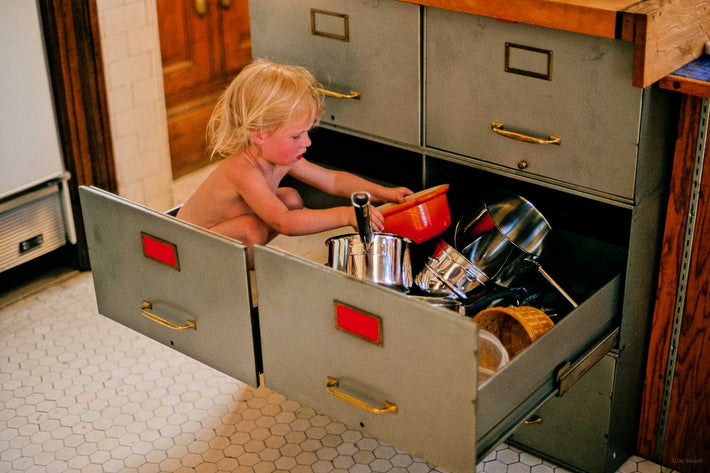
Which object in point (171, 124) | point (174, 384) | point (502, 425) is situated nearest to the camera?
point (502, 425)

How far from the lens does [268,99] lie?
6.14 ft

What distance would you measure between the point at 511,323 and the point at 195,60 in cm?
216

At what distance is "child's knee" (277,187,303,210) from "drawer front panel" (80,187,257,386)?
0.46 m

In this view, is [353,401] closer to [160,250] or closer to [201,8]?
[160,250]

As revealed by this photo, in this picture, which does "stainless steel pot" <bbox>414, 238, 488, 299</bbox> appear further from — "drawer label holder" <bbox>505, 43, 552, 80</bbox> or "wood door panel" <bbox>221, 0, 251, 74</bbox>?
"wood door panel" <bbox>221, 0, 251, 74</bbox>

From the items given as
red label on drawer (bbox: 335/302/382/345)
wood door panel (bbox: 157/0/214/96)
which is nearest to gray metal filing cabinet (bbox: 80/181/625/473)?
red label on drawer (bbox: 335/302/382/345)

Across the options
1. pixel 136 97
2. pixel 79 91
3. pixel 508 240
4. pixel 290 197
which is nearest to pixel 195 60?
pixel 136 97

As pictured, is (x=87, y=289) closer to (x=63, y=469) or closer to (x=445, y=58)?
(x=63, y=469)

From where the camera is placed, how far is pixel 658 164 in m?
1.75

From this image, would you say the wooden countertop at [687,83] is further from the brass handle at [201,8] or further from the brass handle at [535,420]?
the brass handle at [201,8]

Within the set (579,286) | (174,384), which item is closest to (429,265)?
(579,286)

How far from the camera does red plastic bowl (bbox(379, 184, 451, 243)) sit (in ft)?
6.11

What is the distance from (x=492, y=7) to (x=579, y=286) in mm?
667

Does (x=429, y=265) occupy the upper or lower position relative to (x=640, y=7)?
lower
